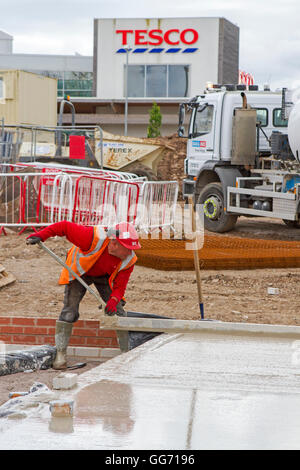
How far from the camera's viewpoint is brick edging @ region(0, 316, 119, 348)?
720 centimetres

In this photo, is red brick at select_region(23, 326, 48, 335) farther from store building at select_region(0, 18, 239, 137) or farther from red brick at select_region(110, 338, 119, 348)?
store building at select_region(0, 18, 239, 137)

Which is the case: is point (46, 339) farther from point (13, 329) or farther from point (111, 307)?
point (111, 307)

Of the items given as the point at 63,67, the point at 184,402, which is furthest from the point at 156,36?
the point at 184,402

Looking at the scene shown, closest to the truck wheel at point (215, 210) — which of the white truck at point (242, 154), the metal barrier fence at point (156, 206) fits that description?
the white truck at point (242, 154)

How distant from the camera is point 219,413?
4.32 metres

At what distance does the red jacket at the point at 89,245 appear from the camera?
653 centimetres

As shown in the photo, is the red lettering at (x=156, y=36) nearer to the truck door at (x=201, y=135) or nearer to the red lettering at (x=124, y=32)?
the red lettering at (x=124, y=32)

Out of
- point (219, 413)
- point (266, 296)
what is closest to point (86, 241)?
point (219, 413)

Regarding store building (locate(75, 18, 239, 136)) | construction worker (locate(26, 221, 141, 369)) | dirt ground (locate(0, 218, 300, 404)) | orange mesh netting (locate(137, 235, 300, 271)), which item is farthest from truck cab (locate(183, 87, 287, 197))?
store building (locate(75, 18, 239, 136))

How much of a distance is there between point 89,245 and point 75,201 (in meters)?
6.99

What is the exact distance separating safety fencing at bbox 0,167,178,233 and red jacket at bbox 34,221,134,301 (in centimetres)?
650

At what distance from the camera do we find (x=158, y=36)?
45.8 m

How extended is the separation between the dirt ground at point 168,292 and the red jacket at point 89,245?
82cm
